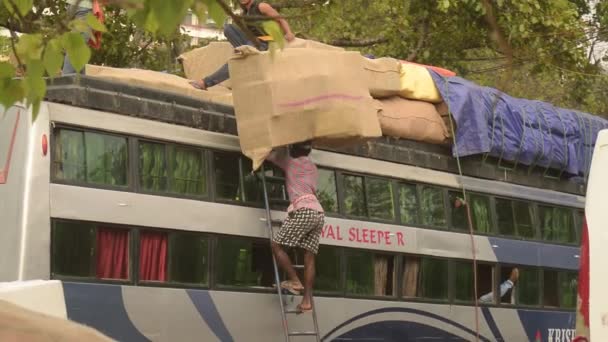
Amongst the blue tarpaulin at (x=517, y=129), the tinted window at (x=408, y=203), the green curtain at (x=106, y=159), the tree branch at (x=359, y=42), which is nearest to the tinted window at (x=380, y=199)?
the tinted window at (x=408, y=203)

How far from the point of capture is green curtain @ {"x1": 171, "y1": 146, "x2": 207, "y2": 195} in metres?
10.4

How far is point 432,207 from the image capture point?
13.2 meters

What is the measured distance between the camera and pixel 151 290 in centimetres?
992

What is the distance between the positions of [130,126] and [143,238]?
0.81m

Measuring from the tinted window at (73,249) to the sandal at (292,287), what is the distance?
79.7 inches

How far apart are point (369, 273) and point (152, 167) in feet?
9.14

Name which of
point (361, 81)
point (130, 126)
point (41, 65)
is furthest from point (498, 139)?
point (41, 65)

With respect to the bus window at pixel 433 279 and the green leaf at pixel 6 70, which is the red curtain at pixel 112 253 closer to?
the bus window at pixel 433 279

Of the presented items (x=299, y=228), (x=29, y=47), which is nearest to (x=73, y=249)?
(x=299, y=228)

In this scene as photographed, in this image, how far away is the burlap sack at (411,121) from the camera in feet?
40.5

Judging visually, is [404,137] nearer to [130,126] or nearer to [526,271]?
[526,271]

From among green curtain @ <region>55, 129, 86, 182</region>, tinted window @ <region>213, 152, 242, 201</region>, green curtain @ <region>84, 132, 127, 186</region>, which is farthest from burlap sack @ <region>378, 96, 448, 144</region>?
green curtain @ <region>55, 129, 86, 182</region>

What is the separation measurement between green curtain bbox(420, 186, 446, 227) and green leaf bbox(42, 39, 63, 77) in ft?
29.7

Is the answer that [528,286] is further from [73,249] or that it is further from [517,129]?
[73,249]
